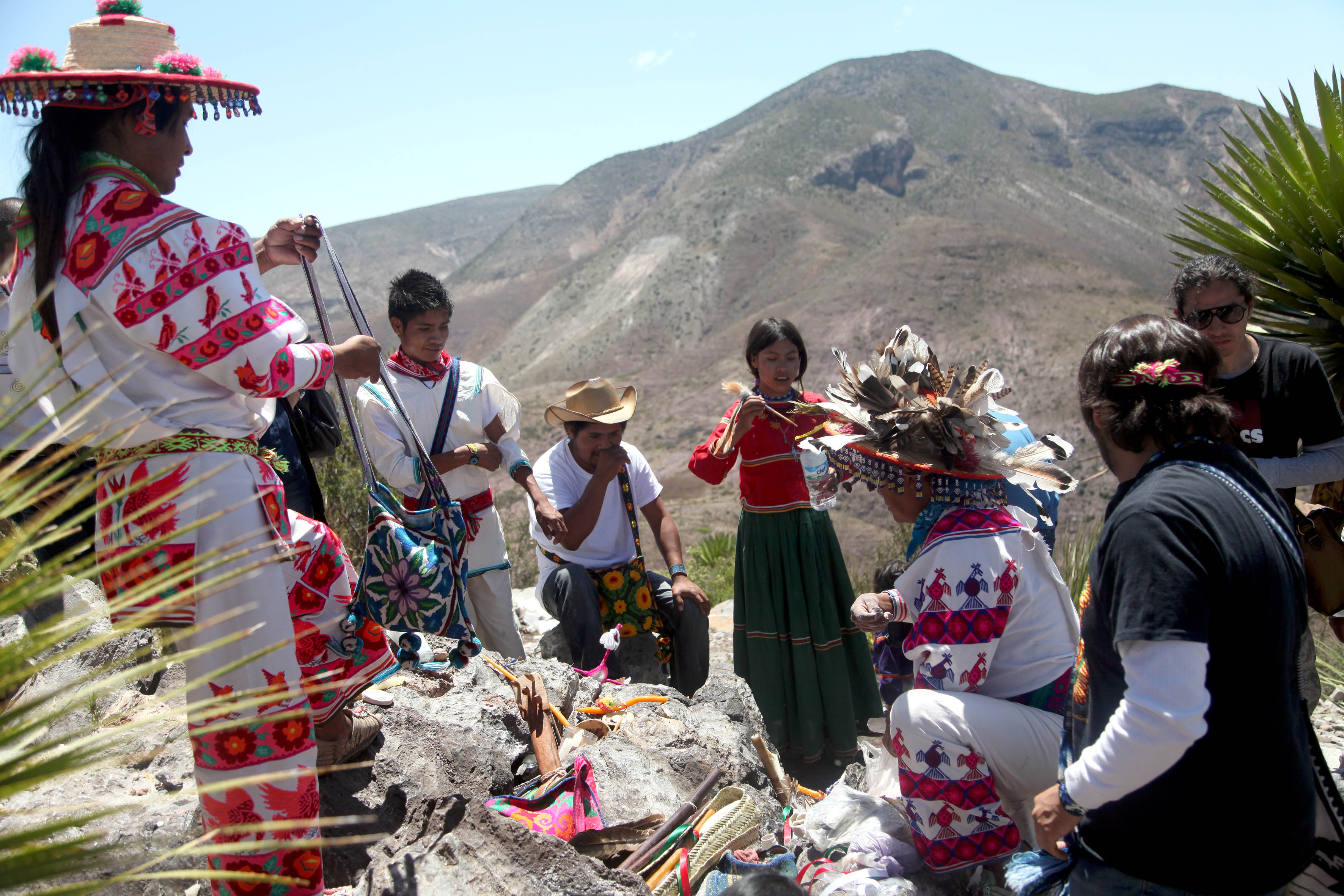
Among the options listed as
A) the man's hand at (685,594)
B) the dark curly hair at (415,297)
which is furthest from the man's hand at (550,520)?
the dark curly hair at (415,297)

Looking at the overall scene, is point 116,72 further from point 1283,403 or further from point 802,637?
point 1283,403

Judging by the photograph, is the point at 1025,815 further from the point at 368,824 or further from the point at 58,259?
the point at 58,259

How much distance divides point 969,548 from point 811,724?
201 cm

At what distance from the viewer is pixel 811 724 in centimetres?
424

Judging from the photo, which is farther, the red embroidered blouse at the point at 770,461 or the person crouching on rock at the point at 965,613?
the red embroidered blouse at the point at 770,461

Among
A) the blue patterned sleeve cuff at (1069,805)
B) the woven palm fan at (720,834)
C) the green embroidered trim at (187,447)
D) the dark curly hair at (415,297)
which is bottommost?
the woven palm fan at (720,834)

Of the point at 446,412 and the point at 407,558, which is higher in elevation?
the point at 446,412

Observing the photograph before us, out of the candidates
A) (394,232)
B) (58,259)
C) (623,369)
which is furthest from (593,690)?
(394,232)

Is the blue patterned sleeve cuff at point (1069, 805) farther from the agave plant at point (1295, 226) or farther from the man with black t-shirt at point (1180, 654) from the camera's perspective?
the agave plant at point (1295, 226)

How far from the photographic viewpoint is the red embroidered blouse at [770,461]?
4273mm

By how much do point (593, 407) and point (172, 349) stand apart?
86.5 inches

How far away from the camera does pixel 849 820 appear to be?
2.74 meters

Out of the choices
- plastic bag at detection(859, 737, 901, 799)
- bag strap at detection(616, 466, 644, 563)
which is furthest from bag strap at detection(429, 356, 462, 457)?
plastic bag at detection(859, 737, 901, 799)

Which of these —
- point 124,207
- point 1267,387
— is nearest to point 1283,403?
point 1267,387
